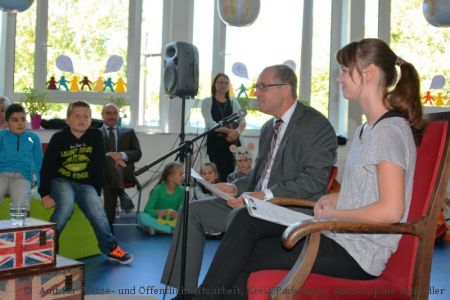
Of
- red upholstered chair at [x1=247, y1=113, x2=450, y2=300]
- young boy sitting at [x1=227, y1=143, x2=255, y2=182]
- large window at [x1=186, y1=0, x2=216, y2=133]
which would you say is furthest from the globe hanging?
red upholstered chair at [x1=247, y1=113, x2=450, y2=300]

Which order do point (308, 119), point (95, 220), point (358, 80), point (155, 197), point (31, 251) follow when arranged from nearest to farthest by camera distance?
point (358, 80), point (31, 251), point (308, 119), point (95, 220), point (155, 197)

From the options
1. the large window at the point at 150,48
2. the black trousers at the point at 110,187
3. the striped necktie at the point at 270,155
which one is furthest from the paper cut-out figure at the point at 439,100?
the striped necktie at the point at 270,155

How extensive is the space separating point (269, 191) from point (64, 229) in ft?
6.23

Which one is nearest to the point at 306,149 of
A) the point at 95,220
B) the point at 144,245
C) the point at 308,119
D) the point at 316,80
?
the point at 308,119

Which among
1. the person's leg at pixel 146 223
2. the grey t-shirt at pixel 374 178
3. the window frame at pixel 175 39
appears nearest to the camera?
the grey t-shirt at pixel 374 178

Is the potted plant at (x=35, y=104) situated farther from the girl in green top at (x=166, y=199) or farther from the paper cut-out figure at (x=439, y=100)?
the paper cut-out figure at (x=439, y=100)

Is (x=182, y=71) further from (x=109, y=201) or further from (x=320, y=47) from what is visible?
(x=320, y=47)

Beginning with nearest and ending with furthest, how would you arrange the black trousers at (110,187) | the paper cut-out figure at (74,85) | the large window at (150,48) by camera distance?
the black trousers at (110,187)
the paper cut-out figure at (74,85)
the large window at (150,48)

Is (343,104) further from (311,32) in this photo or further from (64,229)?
(64,229)

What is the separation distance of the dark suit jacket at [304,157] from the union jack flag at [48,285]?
933mm

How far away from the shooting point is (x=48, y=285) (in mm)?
2250

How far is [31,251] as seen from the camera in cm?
228

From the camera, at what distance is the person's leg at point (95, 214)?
140 inches

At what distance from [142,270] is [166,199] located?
1.61 metres
